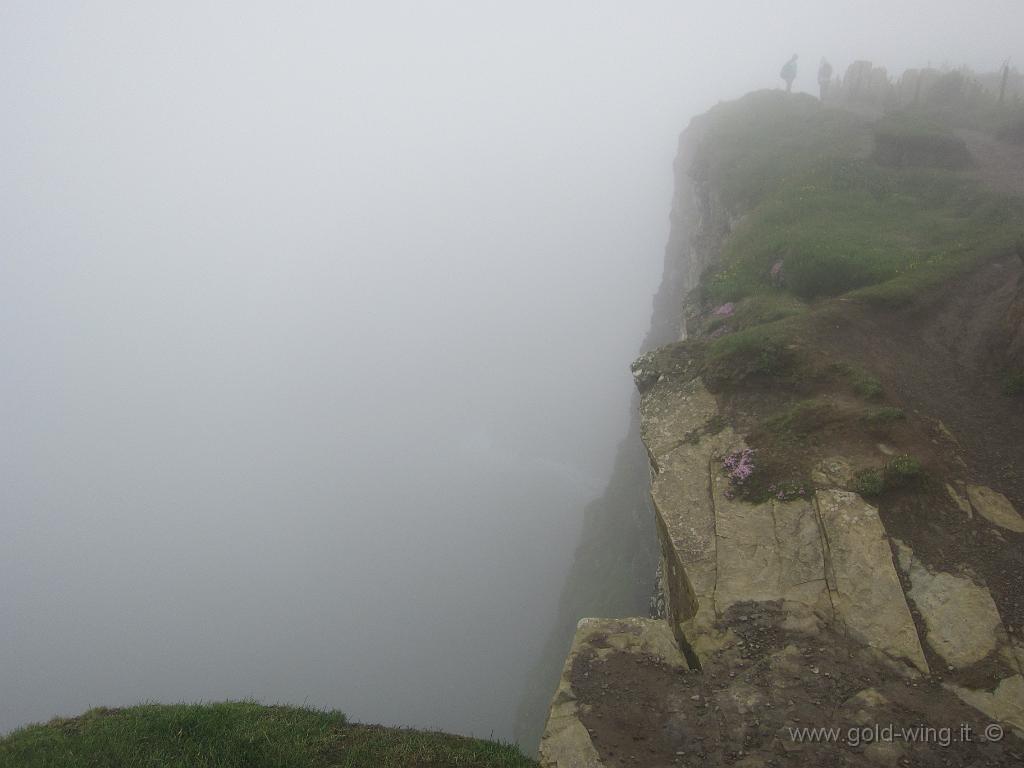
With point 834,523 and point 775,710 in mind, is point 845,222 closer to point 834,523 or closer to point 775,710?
point 834,523

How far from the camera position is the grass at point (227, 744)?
327 inches

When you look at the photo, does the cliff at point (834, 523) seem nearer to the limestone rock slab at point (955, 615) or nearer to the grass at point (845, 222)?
the limestone rock slab at point (955, 615)

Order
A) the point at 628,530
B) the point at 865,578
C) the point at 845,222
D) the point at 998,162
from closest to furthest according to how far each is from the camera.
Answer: the point at 865,578 → the point at 845,222 → the point at 998,162 → the point at 628,530

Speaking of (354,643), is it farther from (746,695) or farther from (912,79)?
(912,79)

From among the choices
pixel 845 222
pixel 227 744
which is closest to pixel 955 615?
pixel 227 744

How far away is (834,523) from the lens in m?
11.1

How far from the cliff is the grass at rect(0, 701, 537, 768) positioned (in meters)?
1.97

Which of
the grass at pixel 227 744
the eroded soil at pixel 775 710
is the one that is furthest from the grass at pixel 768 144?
the grass at pixel 227 744

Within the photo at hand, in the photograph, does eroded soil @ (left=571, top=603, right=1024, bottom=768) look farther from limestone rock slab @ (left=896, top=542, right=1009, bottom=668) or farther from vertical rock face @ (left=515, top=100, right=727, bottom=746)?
vertical rock face @ (left=515, top=100, right=727, bottom=746)

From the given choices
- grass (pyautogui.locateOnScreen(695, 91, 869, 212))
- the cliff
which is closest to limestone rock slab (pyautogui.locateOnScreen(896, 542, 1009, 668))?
the cliff

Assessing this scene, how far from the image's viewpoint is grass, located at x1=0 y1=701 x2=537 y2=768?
27.3ft

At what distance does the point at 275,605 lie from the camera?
121562mm

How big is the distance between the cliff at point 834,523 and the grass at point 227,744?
1966 millimetres

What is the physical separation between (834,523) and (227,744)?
12342 mm
